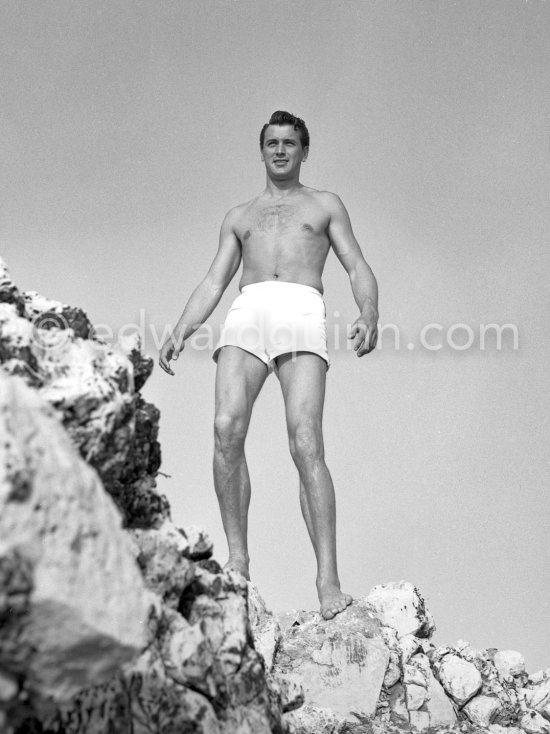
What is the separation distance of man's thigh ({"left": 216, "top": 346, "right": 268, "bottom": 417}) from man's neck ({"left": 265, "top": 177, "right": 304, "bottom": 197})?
3.05ft

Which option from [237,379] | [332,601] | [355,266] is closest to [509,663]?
[332,601]

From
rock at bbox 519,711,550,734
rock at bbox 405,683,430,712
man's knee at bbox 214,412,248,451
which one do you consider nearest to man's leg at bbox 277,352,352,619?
man's knee at bbox 214,412,248,451

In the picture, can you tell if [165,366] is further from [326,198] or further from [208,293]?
[326,198]

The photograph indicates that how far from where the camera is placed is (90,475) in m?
1.17

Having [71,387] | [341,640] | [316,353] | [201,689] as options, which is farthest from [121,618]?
[316,353]

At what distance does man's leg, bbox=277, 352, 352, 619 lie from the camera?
397cm

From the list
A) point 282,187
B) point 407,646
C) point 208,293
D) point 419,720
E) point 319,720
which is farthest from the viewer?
point 282,187

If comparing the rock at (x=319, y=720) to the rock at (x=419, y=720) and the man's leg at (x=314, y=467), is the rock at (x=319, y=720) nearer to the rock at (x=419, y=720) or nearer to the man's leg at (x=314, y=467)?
the rock at (x=419, y=720)

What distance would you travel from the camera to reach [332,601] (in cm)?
388

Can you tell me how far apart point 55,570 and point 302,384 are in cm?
305

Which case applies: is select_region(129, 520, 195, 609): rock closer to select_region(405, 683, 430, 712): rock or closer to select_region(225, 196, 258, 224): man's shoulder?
select_region(405, 683, 430, 712): rock

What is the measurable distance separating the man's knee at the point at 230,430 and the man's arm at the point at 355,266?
0.71m

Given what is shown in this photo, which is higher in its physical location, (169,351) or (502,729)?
(169,351)

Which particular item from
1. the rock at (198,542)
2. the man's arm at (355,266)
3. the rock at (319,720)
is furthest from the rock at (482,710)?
the rock at (198,542)
